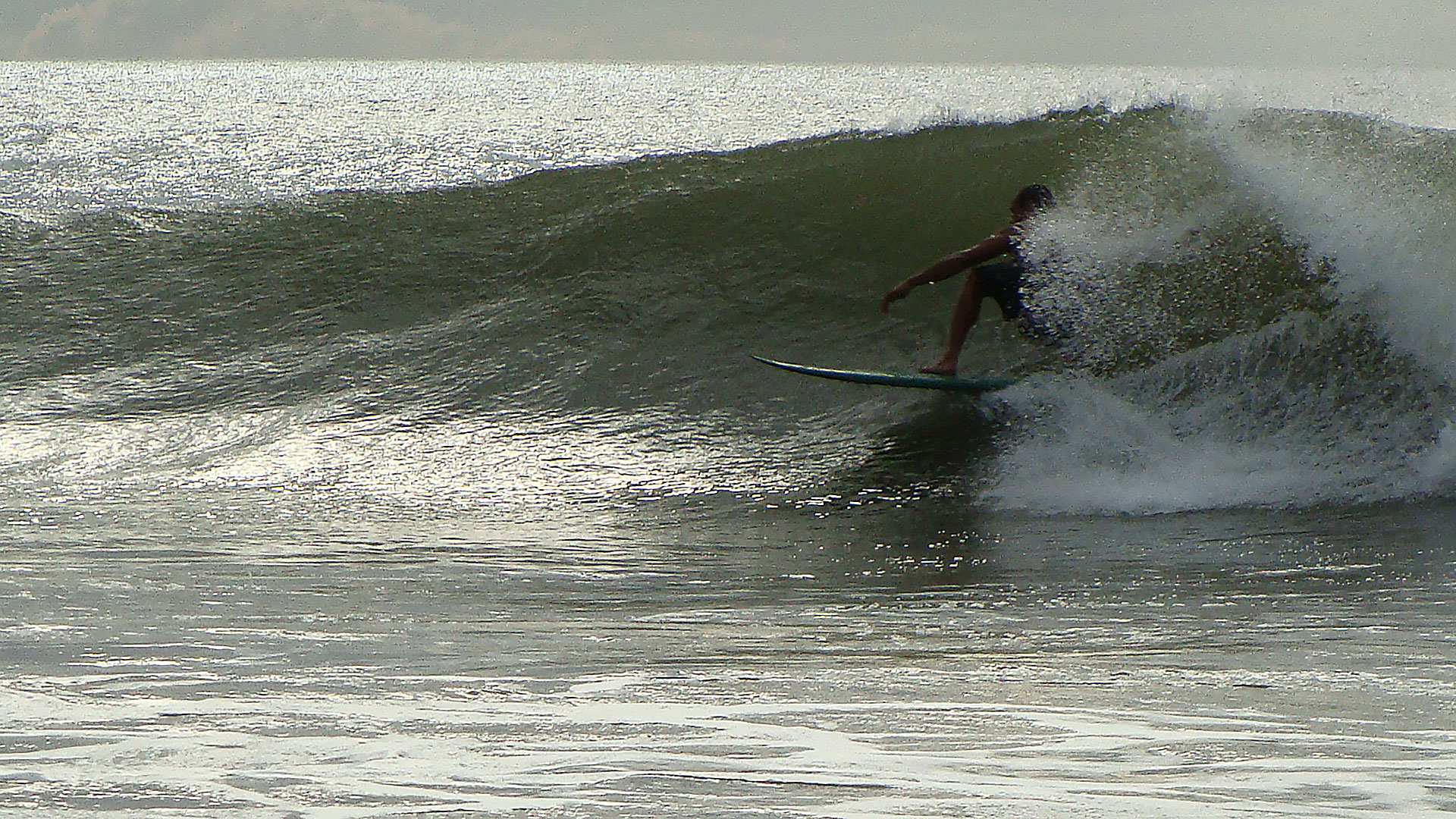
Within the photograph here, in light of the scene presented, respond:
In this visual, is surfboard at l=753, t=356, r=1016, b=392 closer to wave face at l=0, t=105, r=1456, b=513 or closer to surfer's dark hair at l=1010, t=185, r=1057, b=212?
wave face at l=0, t=105, r=1456, b=513

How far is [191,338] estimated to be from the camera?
830 cm

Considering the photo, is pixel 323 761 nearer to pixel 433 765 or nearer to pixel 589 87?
pixel 433 765

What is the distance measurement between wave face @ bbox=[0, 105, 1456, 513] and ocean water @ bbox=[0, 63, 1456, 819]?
30 millimetres

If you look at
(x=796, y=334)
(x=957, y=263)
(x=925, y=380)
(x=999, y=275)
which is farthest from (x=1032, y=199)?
(x=796, y=334)

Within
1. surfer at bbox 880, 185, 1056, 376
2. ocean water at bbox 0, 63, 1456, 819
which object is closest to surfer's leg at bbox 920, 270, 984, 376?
surfer at bbox 880, 185, 1056, 376

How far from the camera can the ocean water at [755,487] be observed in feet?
8.45

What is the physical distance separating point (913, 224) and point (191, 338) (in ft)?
14.1

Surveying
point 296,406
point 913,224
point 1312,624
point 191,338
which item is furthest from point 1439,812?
point 191,338

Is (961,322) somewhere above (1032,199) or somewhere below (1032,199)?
below

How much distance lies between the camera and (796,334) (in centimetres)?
780

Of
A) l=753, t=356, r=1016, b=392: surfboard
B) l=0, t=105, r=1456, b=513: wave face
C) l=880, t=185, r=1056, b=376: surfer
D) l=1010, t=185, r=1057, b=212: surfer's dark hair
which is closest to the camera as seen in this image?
l=0, t=105, r=1456, b=513: wave face

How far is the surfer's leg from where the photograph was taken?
6.34 meters

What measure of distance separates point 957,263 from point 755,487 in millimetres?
1447

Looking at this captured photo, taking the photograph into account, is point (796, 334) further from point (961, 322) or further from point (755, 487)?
point (755, 487)
